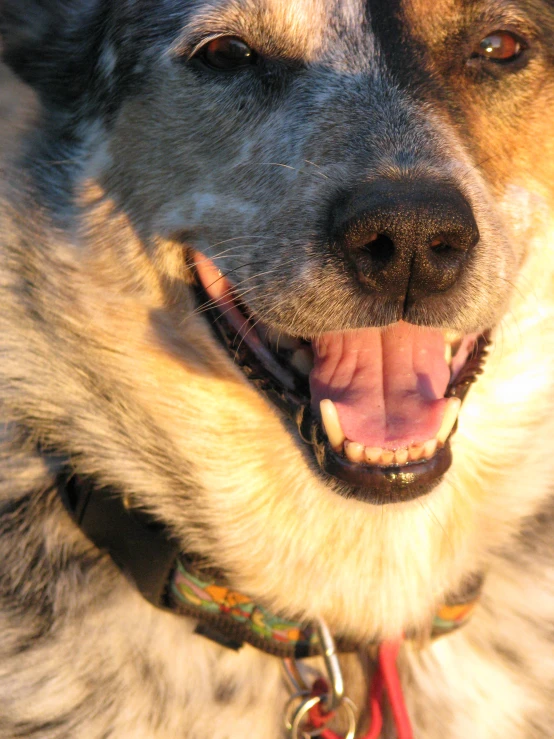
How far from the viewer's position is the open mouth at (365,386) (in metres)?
2.48

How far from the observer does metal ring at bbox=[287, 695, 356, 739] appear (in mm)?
2574

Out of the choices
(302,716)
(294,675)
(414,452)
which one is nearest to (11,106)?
(414,452)

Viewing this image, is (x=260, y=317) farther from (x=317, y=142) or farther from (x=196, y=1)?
(x=196, y=1)

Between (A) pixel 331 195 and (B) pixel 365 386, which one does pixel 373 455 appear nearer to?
(B) pixel 365 386

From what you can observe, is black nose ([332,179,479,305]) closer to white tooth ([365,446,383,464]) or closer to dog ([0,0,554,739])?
dog ([0,0,554,739])

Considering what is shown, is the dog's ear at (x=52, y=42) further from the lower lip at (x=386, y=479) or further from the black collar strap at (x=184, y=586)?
the lower lip at (x=386, y=479)

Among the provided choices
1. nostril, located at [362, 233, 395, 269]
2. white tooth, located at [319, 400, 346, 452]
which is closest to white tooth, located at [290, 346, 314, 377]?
white tooth, located at [319, 400, 346, 452]

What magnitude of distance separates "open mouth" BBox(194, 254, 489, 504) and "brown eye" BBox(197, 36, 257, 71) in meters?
0.57

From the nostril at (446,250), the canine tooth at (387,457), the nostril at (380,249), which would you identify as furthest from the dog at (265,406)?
the nostril at (380,249)

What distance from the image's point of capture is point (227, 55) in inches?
112

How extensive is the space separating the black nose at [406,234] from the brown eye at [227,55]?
0.74m

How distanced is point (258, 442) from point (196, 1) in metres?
1.29

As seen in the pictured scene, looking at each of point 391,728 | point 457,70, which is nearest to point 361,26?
point 457,70

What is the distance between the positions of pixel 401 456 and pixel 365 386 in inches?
9.4
